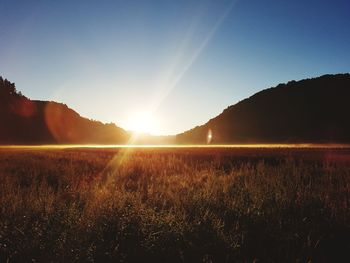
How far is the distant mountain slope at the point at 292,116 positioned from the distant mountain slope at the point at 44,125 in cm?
4596

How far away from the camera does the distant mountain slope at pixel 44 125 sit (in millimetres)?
91181

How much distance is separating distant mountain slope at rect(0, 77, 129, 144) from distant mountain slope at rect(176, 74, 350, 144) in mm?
45957

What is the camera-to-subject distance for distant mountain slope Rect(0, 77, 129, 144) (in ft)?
299

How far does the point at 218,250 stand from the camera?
3.74 meters

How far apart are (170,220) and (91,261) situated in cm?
147

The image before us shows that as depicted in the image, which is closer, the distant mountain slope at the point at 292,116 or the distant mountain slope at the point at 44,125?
the distant mountain slope at the point at 292,116

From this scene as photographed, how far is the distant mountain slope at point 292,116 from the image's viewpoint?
71.8 m

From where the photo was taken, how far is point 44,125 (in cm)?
10688

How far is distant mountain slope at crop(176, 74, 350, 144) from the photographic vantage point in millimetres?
71750

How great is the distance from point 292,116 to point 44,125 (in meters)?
83.2

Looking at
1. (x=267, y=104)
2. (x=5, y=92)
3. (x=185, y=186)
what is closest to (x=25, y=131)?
(x=5, y=92)

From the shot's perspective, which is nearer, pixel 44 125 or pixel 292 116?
pixel 292 116

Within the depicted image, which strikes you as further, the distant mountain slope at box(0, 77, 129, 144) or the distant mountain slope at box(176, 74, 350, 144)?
the distant mountain slope at box(0, 77, 129, 144)

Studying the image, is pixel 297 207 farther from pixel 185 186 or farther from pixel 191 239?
pixel 185 186
